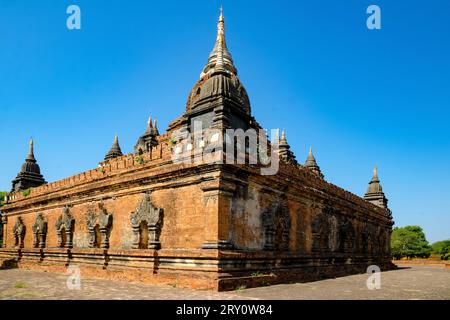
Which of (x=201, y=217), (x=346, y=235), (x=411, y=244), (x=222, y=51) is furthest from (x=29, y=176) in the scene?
(x=411, y=244)

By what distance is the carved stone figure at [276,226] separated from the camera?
46.0ft

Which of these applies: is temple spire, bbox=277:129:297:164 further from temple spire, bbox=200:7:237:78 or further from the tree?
the tree

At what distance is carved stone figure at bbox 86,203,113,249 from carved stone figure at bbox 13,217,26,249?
843 cm

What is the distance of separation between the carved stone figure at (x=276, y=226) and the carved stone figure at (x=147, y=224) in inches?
151

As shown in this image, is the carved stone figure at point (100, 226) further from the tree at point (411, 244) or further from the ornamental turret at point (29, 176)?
the tree at point (411, 244)

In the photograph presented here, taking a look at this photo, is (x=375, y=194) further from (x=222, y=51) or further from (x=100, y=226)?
(x=100, y=226)

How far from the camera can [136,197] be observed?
15031mm

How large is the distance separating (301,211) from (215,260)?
6.98m

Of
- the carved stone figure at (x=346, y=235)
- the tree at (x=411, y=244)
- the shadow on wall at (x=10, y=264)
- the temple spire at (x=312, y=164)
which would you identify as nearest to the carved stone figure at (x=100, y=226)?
the shadow on wall at (x=10, y=264)

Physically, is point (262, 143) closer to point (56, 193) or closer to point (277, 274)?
point (277, 274)

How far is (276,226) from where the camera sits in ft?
47.8

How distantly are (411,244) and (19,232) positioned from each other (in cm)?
5922

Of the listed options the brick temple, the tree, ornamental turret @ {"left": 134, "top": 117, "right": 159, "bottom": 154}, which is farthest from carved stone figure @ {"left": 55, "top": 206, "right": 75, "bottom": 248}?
the tree
